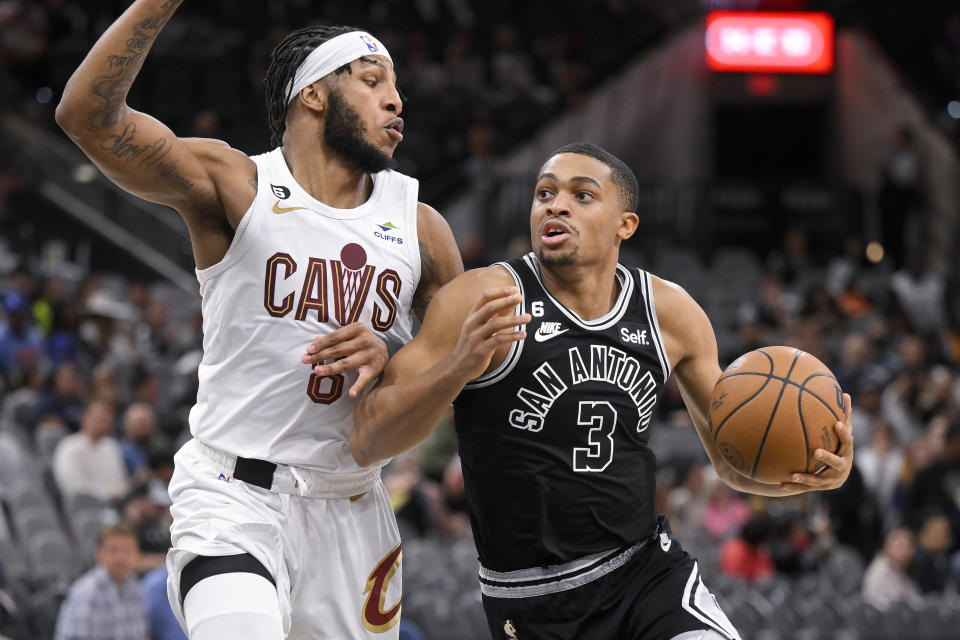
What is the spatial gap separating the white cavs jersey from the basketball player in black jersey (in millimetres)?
161

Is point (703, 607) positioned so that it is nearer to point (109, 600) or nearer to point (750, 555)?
point (109, 600)

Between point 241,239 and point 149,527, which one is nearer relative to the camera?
point 241,239

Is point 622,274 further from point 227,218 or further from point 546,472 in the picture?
point 227,218

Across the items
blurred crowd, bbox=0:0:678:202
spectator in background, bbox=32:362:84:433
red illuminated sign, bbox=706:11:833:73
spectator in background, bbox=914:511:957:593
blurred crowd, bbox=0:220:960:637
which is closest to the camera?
blurred crowd, bbox=0:220:960:637

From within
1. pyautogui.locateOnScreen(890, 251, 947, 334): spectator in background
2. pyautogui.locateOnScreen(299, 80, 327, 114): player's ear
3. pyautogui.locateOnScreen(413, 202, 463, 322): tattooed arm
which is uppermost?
pyautogui.locateOnScreen(299, 80, 327, 114): player's ear

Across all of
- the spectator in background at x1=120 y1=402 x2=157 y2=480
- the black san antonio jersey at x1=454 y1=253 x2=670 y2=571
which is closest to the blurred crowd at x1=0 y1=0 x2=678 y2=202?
the spectator in background at x1=120 y1=402 x2=157 y2=480

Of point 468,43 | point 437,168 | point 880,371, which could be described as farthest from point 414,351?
point 468,43

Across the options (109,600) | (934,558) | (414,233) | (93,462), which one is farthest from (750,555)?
(414,233)

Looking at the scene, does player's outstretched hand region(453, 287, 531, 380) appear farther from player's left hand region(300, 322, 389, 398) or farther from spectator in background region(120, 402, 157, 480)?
spectator in background region(120, 402, 157, 480)

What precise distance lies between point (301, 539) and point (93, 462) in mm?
6115

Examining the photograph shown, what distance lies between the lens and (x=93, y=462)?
964cm

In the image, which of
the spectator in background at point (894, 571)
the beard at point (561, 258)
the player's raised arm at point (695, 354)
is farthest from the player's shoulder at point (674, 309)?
the spectator in background at point (894, 571)

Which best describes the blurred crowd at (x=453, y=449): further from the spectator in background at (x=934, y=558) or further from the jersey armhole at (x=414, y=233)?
the jersey armhole at (x=414, y=233)

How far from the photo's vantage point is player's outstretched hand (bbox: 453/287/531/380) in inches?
147
